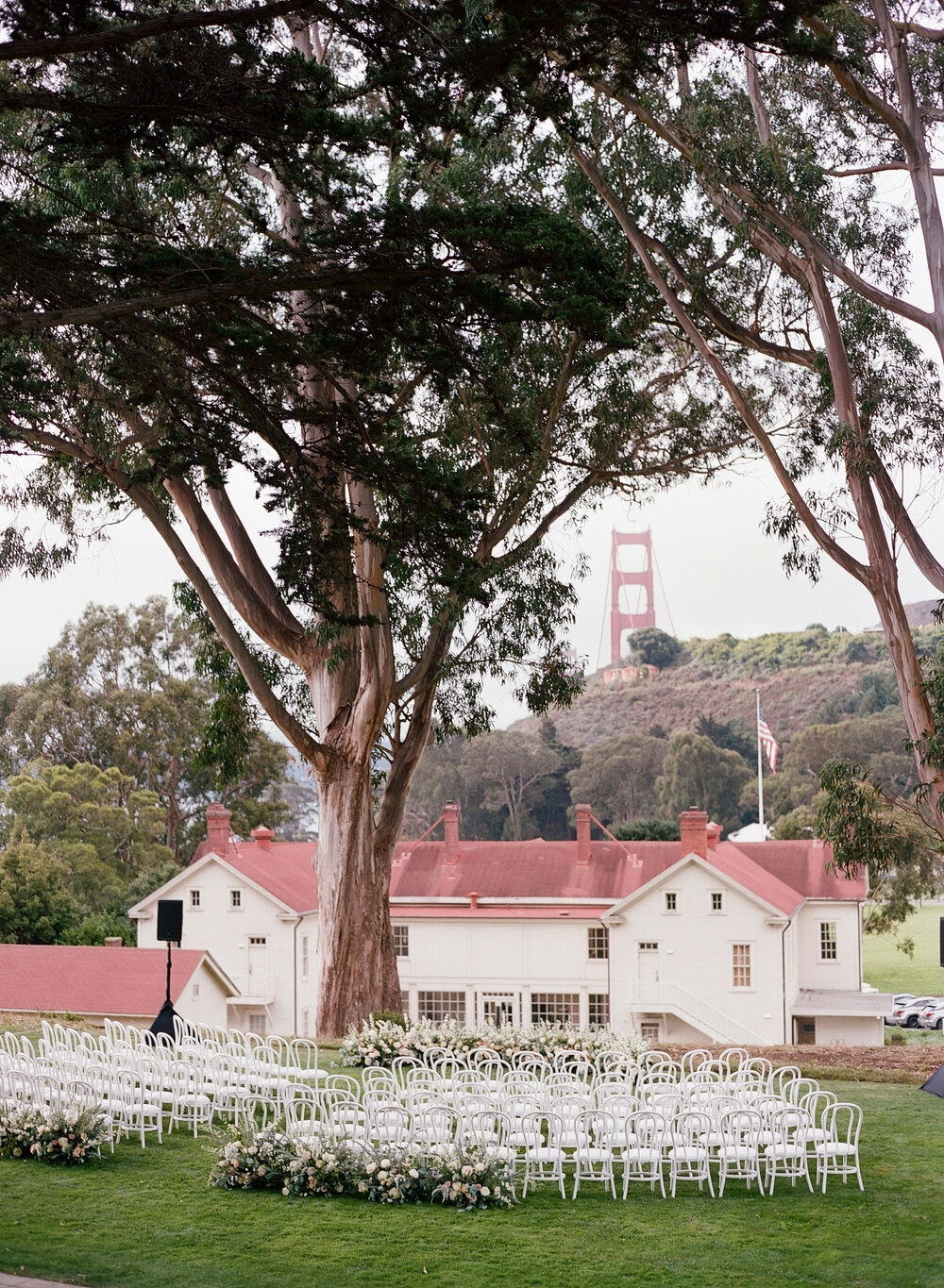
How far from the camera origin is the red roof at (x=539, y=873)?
3272 cm

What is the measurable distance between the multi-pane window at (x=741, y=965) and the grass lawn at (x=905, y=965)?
42.5ft

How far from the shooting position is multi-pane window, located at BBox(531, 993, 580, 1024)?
1244 inches

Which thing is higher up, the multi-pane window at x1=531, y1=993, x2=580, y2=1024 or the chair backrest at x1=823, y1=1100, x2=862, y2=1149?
the chair backrest at x1=823, y1=1100, x2=862, y2=1149

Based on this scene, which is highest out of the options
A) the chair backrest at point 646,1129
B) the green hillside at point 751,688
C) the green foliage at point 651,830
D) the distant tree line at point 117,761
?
the green hillside at point 751,688

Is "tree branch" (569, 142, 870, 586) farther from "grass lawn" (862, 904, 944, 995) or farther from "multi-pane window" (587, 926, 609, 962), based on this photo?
"grass lawn" (862, 904, 944, 995)

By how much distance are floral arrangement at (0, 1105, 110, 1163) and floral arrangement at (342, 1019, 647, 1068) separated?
479cm

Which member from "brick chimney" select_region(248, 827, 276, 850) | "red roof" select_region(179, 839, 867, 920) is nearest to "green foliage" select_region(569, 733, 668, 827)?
"red roof" select_region(179, 839, 867, 920)

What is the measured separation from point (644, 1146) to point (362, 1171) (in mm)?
1879

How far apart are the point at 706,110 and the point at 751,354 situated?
4.81 metres

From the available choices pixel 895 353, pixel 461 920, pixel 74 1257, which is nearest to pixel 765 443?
pixel 895 353

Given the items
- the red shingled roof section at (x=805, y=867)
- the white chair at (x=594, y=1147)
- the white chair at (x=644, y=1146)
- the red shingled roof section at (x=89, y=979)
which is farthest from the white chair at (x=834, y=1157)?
the red shingled roof section at (x=805, y=867)

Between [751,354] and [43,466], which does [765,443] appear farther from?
[43,466]

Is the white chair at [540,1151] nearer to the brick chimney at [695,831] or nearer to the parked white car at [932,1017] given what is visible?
the brick chimney at [695,831]

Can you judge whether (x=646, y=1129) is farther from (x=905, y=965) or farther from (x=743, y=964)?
(x=905, y=965)
